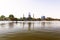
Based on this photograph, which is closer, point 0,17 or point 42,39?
point 42,39

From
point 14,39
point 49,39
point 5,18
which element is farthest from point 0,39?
point 5,18

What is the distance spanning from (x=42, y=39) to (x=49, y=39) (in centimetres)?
36

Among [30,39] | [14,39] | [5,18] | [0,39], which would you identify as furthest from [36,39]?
[5,18]

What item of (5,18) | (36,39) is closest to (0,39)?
(36,39)

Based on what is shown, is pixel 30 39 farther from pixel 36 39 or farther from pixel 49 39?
pixel 49 39

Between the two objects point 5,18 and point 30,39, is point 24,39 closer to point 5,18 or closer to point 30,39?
point 30,39

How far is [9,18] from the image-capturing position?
2128 inches

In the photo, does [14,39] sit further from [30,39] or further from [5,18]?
[5,18]

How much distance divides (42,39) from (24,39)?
0.92 meters

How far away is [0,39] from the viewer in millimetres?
6750

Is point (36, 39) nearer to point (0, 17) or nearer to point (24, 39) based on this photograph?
point (24, 39)

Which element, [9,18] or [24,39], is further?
[9,18]

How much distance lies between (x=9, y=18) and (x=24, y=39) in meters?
47.8

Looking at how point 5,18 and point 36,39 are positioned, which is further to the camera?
point 5,18
